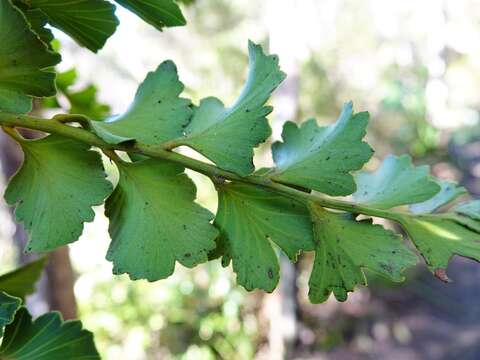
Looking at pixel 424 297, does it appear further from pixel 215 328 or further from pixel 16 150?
pixel 16 150

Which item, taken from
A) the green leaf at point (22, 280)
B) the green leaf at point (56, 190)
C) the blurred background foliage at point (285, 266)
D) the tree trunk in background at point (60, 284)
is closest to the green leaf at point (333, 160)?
the green leaf at point (56, 190)

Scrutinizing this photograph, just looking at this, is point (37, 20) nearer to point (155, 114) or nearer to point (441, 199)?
point (155, 114)

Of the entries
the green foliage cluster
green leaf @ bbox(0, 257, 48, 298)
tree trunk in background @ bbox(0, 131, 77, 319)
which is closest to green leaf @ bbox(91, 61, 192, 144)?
the green foliage cluster

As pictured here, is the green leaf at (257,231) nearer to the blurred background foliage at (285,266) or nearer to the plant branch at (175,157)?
the plant branch at (175,157)

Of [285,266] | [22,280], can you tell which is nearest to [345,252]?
[22,280]

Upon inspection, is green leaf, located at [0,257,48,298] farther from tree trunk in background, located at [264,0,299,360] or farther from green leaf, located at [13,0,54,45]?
tree trunk in background, located at [264,0,299,360]

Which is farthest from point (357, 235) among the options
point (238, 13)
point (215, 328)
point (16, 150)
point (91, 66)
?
point (91, 66)
